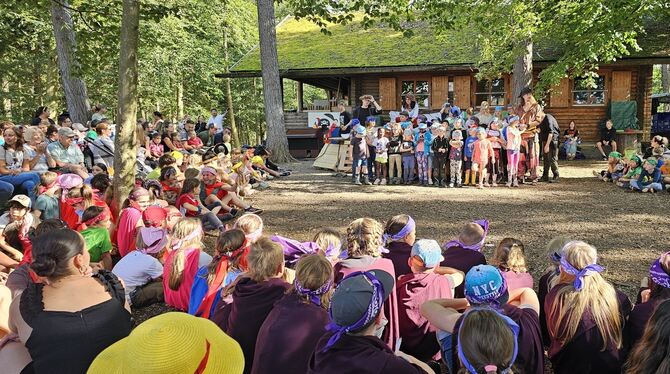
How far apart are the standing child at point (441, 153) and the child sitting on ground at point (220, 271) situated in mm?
8482

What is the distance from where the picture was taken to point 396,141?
12914mm

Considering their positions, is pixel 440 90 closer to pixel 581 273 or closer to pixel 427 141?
pixel 427 141

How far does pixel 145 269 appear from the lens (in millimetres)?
5395

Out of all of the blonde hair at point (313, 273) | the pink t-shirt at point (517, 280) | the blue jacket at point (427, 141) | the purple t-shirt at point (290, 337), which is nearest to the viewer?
the purple t-shirt at point (290, 337)

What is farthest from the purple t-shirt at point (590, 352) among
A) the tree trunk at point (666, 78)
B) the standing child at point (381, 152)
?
the tree trunk at point (666, 78)

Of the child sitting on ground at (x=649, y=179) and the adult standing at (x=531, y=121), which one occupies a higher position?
the adult standing at (x=531, y=121)

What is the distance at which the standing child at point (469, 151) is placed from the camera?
11.8 meters

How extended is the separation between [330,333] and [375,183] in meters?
10.4

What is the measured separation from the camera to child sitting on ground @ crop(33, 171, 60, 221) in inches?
267

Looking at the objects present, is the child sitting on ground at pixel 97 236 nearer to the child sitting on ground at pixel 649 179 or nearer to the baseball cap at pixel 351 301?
the baseball cap at pixel 351 301

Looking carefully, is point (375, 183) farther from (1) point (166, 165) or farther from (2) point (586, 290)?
(2) point (586, 290)

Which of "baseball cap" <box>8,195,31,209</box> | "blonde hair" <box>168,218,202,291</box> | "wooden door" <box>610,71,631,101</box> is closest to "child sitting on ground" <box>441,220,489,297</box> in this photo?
"blonde hair" <box>168,218,202,291</box>

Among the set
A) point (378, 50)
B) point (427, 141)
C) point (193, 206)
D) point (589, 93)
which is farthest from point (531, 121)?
point (378, 50)

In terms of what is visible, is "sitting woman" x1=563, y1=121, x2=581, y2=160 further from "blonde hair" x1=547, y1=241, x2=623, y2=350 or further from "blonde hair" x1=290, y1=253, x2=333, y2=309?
"blonde hair" x1=290, y1=253, x2=333, y2=309
